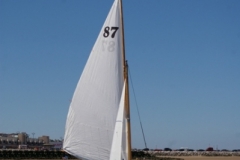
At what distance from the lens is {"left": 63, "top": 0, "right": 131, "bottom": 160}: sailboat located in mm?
16828

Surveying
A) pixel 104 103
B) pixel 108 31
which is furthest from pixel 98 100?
pixel 108 31

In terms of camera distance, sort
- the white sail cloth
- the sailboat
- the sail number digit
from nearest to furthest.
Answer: the sailboat, the sail number digit, the white sail cloth

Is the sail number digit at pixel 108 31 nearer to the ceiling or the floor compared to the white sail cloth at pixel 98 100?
nearer to the ceiling

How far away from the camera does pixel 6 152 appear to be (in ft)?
217

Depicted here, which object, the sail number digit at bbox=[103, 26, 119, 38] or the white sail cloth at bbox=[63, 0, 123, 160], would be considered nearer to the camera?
the sail number digit at bbox=[103, 26, 119, 38]

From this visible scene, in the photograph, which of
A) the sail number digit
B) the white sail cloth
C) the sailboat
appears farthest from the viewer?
the white sail cloth

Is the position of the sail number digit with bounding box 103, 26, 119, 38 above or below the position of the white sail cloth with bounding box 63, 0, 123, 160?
above

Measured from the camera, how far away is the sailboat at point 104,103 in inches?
663

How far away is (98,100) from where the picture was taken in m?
17.9

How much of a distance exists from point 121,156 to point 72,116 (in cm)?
234

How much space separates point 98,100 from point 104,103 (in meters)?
0.24

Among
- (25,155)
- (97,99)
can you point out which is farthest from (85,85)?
(25,155)

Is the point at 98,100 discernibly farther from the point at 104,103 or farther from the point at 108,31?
the point at 108,31

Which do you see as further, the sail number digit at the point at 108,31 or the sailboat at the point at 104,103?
the sail number digit at the point at 108,31
